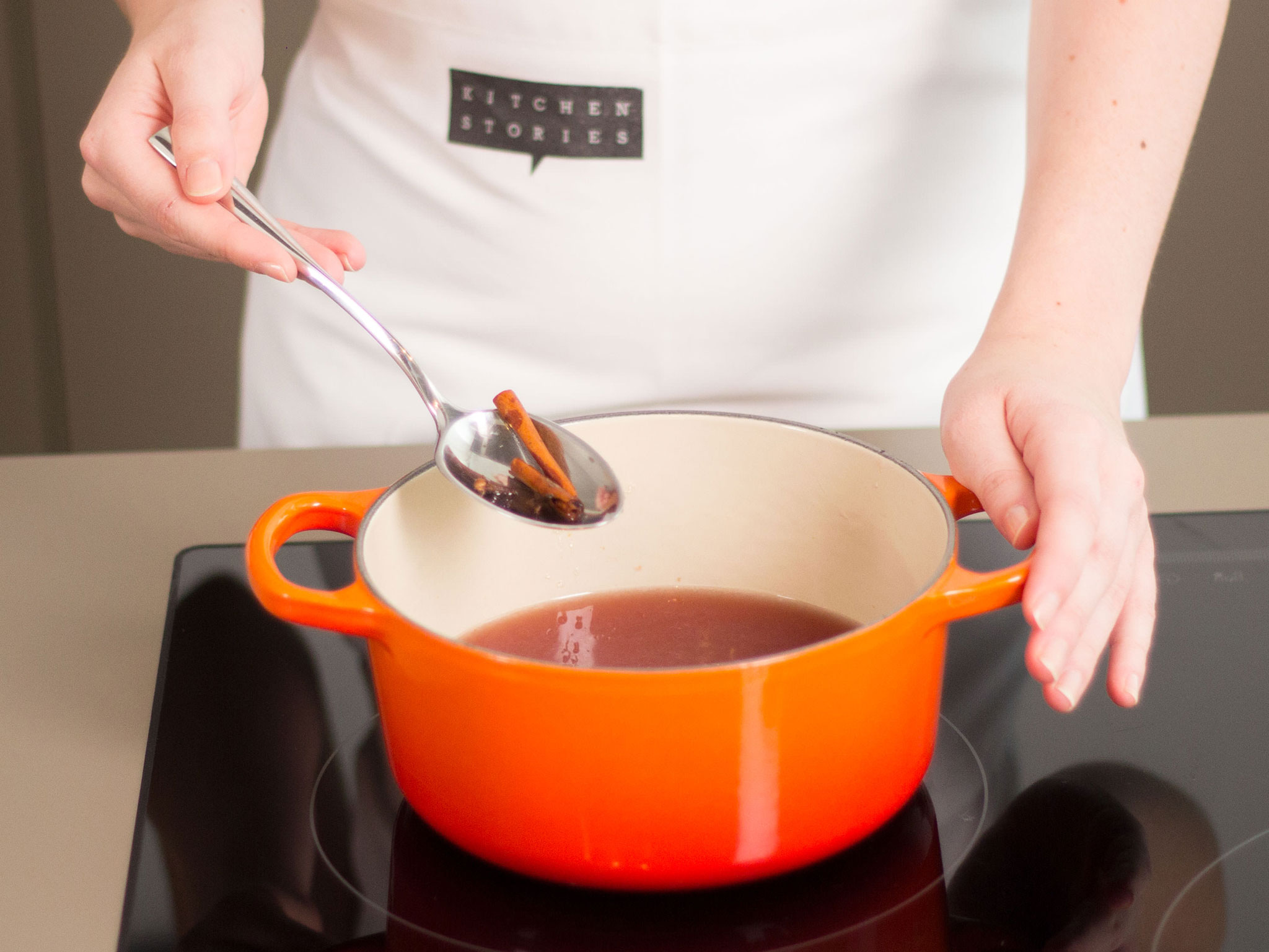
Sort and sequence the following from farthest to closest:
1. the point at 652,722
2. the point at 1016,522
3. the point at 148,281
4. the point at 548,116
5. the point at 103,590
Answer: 1. the point at 148,281
2. the point at 548,116
3. the point at 103,590
4. the point at 1016,522
5. the point at 652,722

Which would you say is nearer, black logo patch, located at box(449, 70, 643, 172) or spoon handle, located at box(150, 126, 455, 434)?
spoon handle, located at box(150, 126, 455, 434)

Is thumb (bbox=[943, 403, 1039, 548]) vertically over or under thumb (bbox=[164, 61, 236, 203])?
under

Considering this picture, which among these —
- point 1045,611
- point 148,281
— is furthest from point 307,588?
point 148,281

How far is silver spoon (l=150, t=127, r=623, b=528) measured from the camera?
1.75ft

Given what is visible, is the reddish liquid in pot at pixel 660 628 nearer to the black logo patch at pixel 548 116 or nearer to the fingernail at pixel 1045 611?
the fingernail at pixel 1045 611

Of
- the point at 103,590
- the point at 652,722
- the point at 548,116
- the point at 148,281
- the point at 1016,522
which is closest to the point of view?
the point at 652,722

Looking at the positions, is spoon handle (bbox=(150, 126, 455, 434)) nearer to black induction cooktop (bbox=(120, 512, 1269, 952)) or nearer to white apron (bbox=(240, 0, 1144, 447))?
black induction cooktop (bbox=(120, 512, 1269, 952))

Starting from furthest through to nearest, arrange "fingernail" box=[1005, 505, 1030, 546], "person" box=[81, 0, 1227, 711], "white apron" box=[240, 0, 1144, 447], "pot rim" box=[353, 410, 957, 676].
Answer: "white apron" box=[240, 0, 1144, 447], "person" box=[81, 0, 1227, 711], "fingernail" box=[1005, 505, 1030, 546], "pot rim" box=[353, 410, 957, 676]

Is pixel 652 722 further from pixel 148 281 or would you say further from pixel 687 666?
pixel 148 281

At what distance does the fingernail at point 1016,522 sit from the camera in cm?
48

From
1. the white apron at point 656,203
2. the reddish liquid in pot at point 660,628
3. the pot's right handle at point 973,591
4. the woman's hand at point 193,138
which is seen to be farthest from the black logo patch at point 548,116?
the pot's right handle at point 973,591

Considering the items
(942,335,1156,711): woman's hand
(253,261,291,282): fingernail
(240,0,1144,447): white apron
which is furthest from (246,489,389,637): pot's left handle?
(240,0,1144,447): white apron

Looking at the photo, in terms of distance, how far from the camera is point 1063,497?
1.51 ft

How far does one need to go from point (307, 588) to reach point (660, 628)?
174mm
